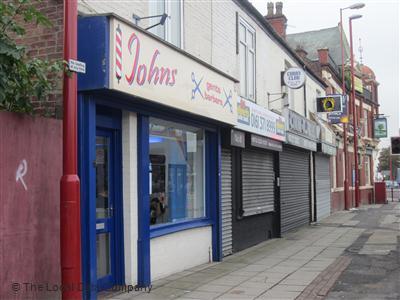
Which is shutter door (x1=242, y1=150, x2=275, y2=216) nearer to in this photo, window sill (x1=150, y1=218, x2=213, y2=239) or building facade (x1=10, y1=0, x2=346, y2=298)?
building facade (x1=10, y1=0, x2=346, y2=298)

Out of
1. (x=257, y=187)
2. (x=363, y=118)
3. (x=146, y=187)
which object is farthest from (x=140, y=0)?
(x=363, y=118)

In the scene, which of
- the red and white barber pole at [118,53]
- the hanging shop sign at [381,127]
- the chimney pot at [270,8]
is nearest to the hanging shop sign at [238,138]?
the red and white barber pole at [118,53]

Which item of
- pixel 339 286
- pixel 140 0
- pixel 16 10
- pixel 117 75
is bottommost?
pixel 339 286

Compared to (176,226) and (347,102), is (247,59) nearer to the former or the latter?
(176,226)

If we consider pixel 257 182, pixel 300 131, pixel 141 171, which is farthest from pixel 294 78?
pixel 141 171

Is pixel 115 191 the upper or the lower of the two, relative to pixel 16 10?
lower

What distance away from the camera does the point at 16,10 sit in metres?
5.77

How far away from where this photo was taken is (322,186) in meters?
22.7

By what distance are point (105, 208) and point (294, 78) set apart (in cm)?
986

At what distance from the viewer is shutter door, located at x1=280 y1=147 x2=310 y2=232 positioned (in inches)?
636

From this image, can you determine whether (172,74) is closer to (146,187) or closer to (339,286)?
(146,187)

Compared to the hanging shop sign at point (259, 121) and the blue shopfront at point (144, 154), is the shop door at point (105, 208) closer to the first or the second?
the blue shopfront at point (144, 154)

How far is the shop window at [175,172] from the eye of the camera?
9.10m

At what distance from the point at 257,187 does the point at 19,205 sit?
28.6ft
